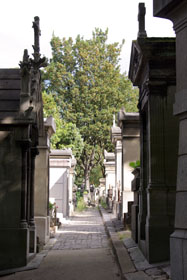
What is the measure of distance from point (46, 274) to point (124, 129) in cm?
821

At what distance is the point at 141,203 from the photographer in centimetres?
950

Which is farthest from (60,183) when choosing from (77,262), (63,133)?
(63,133)

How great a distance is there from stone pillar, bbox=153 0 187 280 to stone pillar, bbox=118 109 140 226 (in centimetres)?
962

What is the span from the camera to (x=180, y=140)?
17.9ft

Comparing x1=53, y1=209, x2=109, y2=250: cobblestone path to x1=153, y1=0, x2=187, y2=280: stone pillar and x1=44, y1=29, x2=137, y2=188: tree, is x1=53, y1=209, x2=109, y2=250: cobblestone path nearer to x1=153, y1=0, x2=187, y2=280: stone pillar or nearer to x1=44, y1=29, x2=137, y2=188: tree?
x1=153, y1=0, x2=187, y2=280: stone pillar

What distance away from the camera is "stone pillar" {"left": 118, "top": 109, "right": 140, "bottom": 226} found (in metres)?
15.2

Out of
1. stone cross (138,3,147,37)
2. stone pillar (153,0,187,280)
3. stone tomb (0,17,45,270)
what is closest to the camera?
stone pillar (153,0,187,280)

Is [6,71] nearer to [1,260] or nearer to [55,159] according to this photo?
[1,260]

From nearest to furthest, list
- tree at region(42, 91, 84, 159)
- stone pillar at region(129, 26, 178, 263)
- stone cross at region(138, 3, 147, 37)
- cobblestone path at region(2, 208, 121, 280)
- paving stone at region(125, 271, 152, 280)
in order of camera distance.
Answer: paving stone at region(125, 271, 152, 280), cobblestone path at region(2, 208, 121, 280), stone pillar at region(129, 26, 178, 263), stone cross at region(138, 3, 147, 37), tree at region(42, 91, 84, 159)

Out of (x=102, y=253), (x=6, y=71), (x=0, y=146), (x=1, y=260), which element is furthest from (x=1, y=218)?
(x=6, y=71)

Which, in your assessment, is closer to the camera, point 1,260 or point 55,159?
point 1,260

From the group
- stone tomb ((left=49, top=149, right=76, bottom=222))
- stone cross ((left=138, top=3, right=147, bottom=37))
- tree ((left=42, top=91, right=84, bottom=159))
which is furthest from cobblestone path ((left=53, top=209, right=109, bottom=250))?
tree ((left=42, top=91, right=84, bottom=159))

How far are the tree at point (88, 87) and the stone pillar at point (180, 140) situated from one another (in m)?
33.1

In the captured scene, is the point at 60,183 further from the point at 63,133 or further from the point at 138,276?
the point at 63,133
